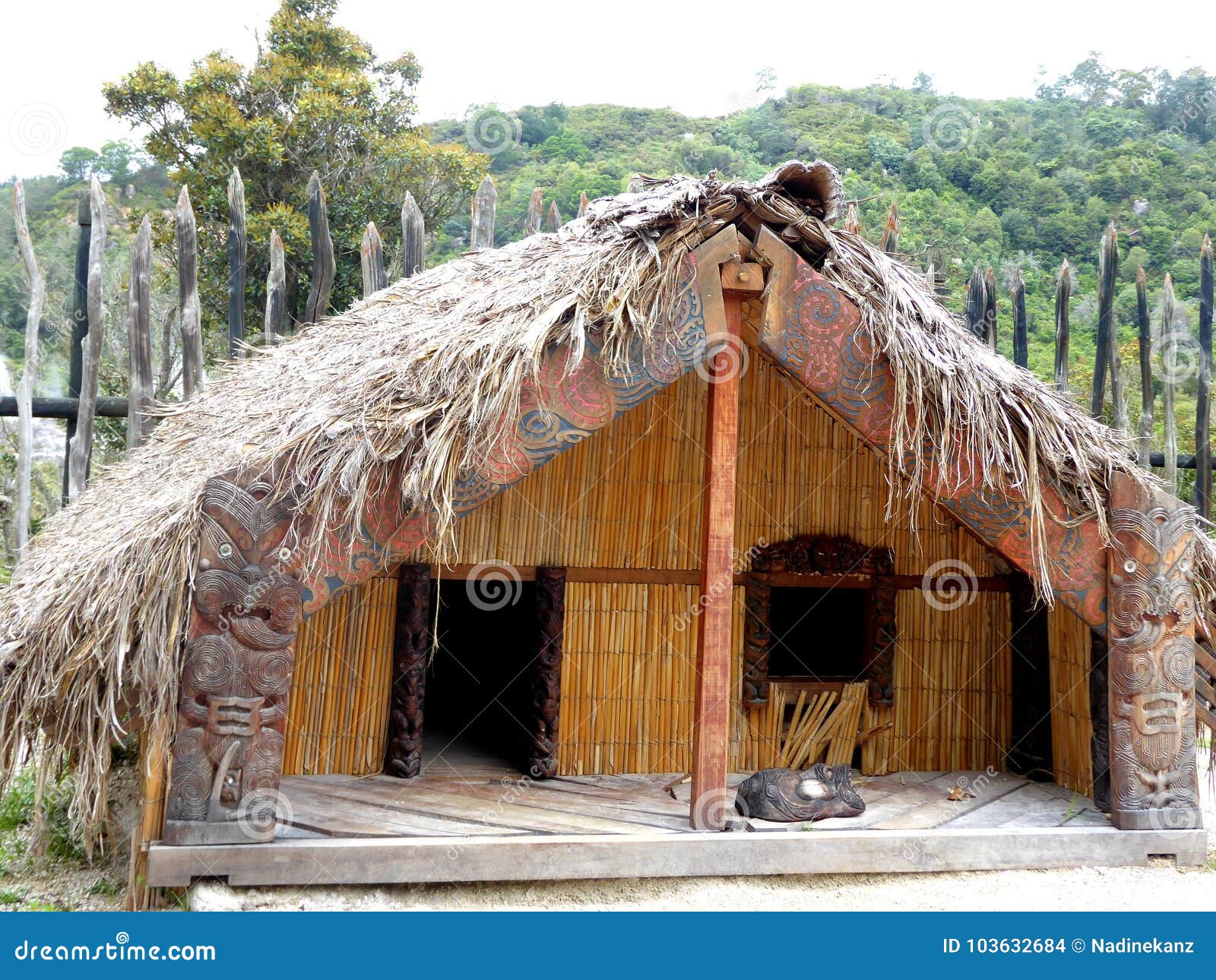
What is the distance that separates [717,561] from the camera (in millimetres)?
4395

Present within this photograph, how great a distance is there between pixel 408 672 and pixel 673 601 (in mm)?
1455

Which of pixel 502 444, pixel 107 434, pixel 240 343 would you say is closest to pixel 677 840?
pixel 502 444

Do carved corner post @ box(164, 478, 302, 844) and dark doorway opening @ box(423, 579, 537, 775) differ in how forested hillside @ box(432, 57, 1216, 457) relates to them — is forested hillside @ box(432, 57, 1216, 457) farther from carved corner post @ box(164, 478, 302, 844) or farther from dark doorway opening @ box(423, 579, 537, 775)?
carved corner post @ box(164, 478, 302, 844)

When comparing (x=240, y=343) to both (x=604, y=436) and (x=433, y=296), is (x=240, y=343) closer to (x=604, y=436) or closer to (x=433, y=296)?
(x=433, y=296)

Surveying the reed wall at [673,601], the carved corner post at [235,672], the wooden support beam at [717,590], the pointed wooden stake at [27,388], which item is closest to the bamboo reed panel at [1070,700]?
the reed wall at [673,601]

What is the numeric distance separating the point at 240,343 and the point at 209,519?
3.84 meters

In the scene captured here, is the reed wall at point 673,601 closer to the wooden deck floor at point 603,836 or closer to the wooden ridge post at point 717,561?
the wooden deck floor at point 603,836

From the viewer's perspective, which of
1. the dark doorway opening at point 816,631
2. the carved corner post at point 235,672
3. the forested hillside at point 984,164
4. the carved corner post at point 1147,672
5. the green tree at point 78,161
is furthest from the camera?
the green tree at point 78,161

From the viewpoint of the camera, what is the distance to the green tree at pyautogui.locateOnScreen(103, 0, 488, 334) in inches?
437

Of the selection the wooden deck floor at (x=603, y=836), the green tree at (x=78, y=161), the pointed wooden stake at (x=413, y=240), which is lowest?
the wooden deck floor at (x=603, y=836)

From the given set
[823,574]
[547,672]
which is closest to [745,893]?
[547,672]

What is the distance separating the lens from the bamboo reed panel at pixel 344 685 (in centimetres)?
A: 520

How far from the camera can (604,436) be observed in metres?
5.68

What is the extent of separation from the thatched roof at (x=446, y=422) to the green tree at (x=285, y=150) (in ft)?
21.1
